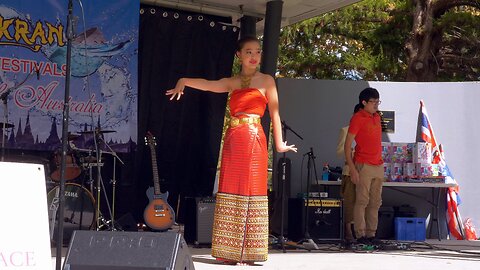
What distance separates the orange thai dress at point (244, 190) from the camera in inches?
249

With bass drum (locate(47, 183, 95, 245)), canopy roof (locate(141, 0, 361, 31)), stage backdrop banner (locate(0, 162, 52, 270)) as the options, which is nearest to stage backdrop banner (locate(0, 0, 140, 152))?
bass drum (locate(47, 183, 95, 245))

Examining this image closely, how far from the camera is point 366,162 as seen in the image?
830 centimetres

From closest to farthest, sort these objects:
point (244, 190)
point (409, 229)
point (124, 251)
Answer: point (124, 251) → point (244, 190) → point (409, 229)

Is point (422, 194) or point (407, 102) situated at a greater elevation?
point (407, 102)

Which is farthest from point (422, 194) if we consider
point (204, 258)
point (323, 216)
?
point (204, 258)

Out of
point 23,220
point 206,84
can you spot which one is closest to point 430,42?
point 206,84

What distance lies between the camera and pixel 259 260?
20.9 ft

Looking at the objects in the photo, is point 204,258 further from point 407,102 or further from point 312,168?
point 407,102

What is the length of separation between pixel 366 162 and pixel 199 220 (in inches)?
74.1

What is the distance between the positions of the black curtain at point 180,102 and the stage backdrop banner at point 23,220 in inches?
221

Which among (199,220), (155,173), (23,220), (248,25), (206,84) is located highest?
(248,25)

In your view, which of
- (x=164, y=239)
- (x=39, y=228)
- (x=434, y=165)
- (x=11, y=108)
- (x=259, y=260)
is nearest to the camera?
(x=39, y=228)

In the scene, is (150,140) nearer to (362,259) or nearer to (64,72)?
(64,72)

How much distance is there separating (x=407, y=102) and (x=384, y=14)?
588 cm
